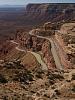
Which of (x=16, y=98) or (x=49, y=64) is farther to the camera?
(x=49, y=64)

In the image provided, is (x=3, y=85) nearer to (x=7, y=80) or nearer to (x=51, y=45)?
(x=7, y=80)

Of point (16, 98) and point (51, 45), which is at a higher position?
point (16, 98)

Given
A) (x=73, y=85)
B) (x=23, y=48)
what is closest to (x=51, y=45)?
(x=23, y=48)

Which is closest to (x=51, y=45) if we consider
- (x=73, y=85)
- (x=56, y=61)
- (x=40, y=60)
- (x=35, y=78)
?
(x=40, y=60)

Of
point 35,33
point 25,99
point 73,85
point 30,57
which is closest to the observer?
point 25,99

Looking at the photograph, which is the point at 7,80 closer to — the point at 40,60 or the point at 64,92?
the point at 64,92

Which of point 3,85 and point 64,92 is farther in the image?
point 3,85

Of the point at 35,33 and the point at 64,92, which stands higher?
the point at 64,92

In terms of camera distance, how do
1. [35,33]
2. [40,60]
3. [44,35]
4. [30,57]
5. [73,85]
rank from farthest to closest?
1. [35,33]
2. [44,35]
3. [30,57]
4. [40,60]
5. [73,85]

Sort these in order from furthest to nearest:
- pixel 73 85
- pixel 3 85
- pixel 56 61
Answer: pixel 56 61
pixel 3 85
pixel 73 85
